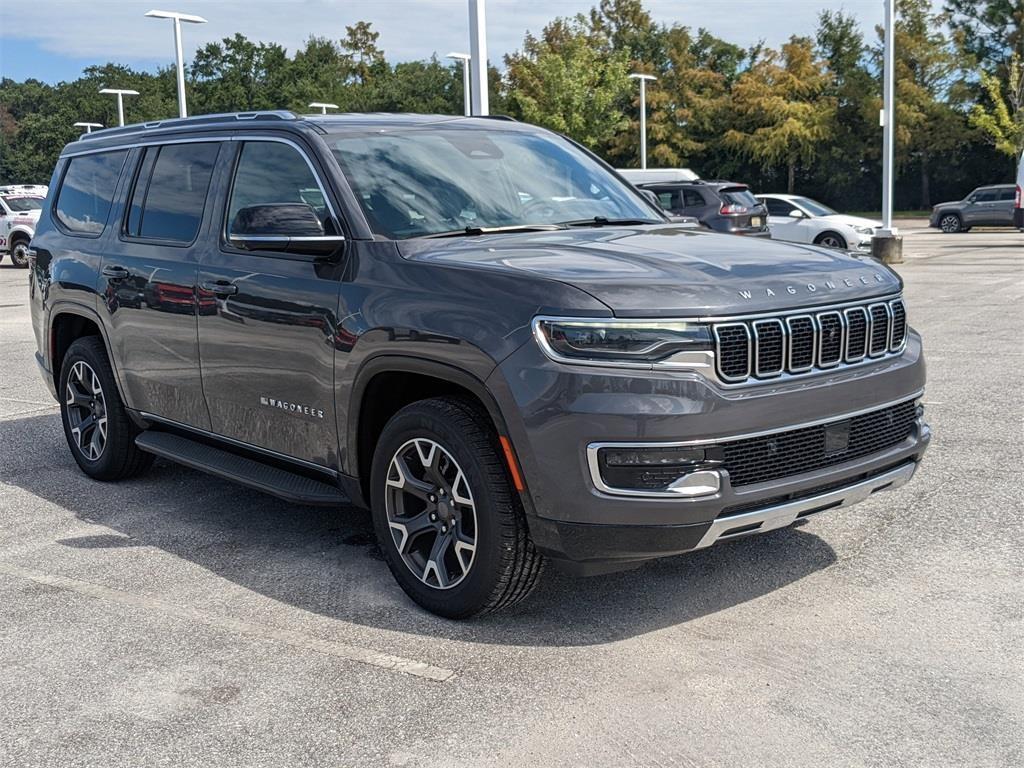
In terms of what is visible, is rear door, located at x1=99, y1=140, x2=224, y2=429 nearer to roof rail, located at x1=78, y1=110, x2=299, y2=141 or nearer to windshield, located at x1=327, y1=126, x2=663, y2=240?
roof rail, located at x1=78, y1=110, x2=299, y2=141

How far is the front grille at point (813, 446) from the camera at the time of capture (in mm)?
3881

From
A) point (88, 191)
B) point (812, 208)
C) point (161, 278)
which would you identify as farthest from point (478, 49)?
point (812, 208)

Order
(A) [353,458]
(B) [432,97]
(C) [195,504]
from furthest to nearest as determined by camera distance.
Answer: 1. (B) [432,97]
2. (C) [195,504]
3. (A) [353,458]

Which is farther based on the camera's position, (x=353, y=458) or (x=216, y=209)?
(x=216, y=209)

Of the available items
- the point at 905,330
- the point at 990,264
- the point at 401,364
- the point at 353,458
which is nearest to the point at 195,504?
the point at 353,458

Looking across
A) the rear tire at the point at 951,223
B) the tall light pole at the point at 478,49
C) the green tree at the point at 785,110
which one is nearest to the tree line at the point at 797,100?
the green tree at the point at 785,110

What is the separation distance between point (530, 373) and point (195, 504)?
298cm

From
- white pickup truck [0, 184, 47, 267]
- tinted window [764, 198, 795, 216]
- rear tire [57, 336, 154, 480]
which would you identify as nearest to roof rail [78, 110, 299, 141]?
rear tire [57, 336, 154, 480]

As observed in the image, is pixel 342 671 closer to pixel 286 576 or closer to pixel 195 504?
pixel 286 576

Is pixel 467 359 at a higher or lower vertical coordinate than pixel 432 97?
lower

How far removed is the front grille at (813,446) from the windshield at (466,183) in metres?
1.52

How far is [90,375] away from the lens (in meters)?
6.50

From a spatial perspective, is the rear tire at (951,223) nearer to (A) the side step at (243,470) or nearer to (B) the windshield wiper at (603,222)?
(B) the windshield wiper at (603,222)

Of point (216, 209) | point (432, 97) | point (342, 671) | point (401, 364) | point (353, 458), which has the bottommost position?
point (342, 671)
